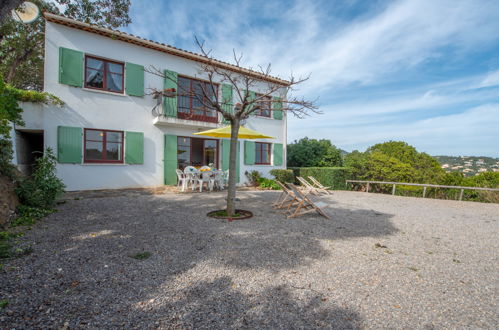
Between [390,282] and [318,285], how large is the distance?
79 cm

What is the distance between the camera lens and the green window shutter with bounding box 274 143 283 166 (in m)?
13.5

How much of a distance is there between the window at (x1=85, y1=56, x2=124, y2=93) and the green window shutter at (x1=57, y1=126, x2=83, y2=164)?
1.77 meters

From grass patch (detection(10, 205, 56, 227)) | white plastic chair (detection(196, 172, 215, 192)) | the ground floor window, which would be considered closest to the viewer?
grass patch (detection(10, 205, 56, 227))

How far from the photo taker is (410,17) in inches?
272

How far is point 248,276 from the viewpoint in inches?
105

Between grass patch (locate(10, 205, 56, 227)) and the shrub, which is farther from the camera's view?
the shrub

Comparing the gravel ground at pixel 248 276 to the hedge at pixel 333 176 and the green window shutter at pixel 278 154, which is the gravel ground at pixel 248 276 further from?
the green window shutter at pixel 278 154

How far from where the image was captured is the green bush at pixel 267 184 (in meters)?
11.5

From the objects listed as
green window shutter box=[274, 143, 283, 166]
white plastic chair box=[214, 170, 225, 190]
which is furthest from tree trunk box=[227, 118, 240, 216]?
green window shutter box=[274, 143, 283, 166]

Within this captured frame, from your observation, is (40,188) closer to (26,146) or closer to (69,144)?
(69,144)

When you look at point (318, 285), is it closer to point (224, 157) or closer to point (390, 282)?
point (390, 282)

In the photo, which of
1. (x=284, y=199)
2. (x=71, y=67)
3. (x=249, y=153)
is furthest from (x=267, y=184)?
(x=71, y=67)

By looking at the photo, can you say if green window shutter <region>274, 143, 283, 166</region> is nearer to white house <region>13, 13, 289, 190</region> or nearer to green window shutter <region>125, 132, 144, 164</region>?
white house <region>13, 13, 289, 190</region>

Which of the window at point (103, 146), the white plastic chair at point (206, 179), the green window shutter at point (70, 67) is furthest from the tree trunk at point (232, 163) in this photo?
the green window shutter at point (70, 67)
